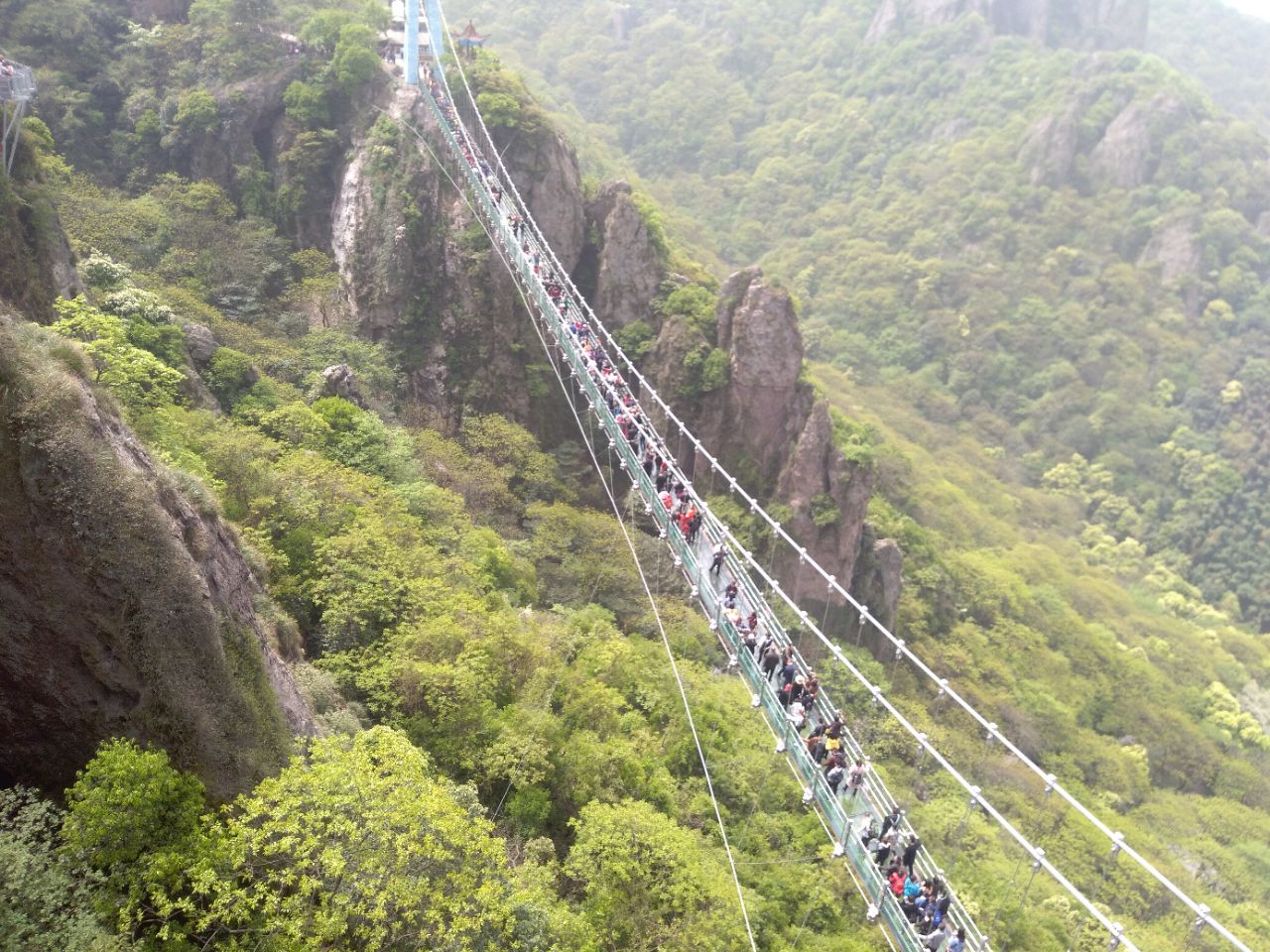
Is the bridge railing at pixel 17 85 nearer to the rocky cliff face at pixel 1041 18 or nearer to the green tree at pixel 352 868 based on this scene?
the green tree at pixel 352 868

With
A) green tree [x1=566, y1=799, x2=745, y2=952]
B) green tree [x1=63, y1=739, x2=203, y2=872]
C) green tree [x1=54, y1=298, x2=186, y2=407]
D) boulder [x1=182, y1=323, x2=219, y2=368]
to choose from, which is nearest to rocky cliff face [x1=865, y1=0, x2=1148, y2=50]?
A: boulder [x1=182, y1=323, x2=219, y2=368]

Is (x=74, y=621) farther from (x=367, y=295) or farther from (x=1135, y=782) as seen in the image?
(x=1135, y=782)

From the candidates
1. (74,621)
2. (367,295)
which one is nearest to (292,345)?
(367,295)

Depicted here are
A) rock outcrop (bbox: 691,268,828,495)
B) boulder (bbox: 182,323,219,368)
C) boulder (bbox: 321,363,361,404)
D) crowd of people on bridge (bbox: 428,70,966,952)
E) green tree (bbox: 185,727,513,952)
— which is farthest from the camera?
rock outcrop (bbox: 691,268,828,495)

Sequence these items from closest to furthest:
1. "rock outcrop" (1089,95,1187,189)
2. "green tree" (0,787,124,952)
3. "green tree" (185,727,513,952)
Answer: "green tree" (0,787,124,952) → "green tree" (185,727,513,952) → "rock outcrop" (1089,95,1187,189)

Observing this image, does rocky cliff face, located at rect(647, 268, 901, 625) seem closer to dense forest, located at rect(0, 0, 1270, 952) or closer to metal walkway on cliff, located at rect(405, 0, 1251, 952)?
metal walkway on cliff, located at rect(405, 0, 1251, 952)

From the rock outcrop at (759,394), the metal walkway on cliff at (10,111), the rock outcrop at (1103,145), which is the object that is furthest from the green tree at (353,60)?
the rock outcrop at (1103,145)

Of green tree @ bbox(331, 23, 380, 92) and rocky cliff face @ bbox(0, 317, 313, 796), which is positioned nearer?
rocky cliff face @ bbox(0, 317, 313, 796)
